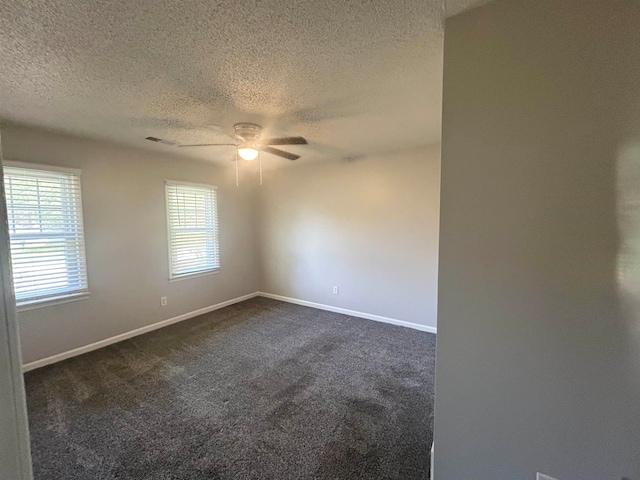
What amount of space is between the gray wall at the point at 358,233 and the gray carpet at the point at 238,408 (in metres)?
0.68

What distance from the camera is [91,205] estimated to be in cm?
317

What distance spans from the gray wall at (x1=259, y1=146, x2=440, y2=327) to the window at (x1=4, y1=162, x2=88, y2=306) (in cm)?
267

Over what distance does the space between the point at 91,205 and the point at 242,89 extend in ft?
7.85

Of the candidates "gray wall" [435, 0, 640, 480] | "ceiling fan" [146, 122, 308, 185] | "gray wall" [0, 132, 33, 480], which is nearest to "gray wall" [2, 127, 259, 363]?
"ceiling fan" [146, 122, 308, 185]

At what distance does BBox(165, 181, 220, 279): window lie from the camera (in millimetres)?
4000

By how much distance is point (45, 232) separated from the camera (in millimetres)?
2861

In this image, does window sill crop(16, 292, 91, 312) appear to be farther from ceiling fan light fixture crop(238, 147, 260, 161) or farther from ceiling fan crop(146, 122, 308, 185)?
ceiling fan light fixture crop(238, 147, 260, 161)

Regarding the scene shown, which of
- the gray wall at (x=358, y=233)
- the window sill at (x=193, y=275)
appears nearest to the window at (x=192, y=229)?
the window sill at (x=193, y=275)

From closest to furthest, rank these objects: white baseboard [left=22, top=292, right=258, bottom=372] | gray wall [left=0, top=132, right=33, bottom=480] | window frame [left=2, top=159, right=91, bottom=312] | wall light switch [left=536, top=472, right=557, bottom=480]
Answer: gray wall [left=0, top=132, right=33, bottom=480]
wall light switch [left=536, top=472, right=557, bottom=480]
window frame [left=2, top=159, right=91, bottom=312]
white baseboard [left=22, top=292, right=258, bottom=372]

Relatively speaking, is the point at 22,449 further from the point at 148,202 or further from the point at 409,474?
the point at 148,202

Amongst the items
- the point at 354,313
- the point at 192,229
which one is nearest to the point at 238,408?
the point at 354,313

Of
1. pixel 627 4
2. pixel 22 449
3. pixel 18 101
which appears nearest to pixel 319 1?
pixel 627 4

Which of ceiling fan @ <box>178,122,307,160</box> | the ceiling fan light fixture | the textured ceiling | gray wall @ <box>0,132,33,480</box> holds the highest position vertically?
the textured ceiling

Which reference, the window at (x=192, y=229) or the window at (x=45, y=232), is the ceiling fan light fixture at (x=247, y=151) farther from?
the window at (x=45, y=232)
